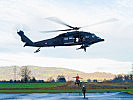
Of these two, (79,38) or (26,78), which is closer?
(79,38)

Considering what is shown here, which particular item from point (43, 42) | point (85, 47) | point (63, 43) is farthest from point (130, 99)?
point (43, 42)

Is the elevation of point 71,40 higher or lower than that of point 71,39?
lower

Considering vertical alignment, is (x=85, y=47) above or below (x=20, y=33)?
below

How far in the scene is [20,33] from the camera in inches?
1615

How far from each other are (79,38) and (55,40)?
3479 millimetres

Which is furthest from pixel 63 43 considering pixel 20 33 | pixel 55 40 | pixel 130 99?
pixel 130 99

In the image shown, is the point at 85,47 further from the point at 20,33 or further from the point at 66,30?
the point at 20,33

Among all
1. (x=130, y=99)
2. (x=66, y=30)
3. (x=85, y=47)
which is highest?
(x=66, y=30)

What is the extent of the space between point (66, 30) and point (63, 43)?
189cm

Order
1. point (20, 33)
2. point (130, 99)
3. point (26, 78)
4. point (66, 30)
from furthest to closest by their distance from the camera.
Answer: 1. point (26, 78)
2. point (20, 33)
3. point (66, 30)
4. point (130, 99)

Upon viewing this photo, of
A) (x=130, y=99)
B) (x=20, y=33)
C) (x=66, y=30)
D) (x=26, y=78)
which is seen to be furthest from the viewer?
(x=26, y=78)

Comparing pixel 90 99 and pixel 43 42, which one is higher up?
pixel 43 42

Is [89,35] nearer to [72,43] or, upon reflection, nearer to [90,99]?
[72,43]

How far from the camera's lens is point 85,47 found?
35250 millimetres
